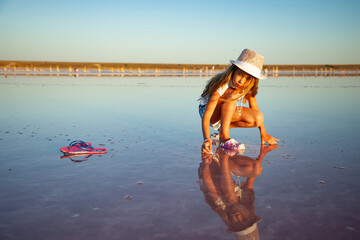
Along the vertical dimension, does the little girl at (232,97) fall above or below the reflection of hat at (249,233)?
above

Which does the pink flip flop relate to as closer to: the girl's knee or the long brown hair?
the long brown hair

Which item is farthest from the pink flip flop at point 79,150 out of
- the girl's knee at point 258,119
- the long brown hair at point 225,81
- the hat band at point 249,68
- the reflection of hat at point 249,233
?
the reflection of hat at point 249,233

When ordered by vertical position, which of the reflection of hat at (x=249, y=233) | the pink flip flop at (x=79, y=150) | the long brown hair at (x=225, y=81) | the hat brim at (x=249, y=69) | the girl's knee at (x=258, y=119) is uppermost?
the hat brim at (x=249, y=69)

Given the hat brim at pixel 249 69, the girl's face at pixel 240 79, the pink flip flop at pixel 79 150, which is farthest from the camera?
the girl's face at pixel 240 79

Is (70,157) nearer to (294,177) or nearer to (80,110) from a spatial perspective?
(294,177)

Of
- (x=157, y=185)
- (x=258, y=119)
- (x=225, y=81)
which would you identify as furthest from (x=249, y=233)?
(x=258, y=119)

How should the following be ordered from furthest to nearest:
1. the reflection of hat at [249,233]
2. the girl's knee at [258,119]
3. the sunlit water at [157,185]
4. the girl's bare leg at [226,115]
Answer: the girl's knee at [258,119] → the girl's bare leg at [226,115] → the sunlit water at [157,185] → the reflection of hat at [249,233]

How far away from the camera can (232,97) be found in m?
4.65

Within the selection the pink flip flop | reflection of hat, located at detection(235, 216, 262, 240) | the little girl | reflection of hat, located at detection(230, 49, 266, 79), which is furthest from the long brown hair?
reflection of hat, located at detection(235, 216, 262, 240)

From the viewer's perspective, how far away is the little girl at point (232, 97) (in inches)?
168

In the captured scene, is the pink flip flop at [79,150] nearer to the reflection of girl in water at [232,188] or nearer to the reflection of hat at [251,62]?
the reflection of girl in water at [232,188]

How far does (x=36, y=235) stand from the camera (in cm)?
210

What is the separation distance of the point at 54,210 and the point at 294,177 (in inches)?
94.5

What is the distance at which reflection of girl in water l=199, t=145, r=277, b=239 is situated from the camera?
2.27 m
